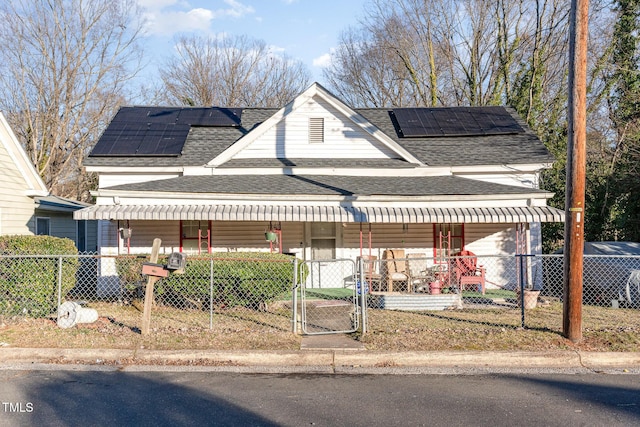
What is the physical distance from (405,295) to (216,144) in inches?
324

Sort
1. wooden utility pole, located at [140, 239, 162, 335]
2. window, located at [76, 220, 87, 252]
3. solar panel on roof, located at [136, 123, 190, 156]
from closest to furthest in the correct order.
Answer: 1. wooden utility pole, located at [140, 239, 162, 335]
2. solar panel on roof, located at [136, 123, 190, 156]
3. window, located at [76, 220, 87, 252]

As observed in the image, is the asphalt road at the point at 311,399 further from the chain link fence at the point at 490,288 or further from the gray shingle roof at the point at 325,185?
the gray shingle roof at the point at 325,185

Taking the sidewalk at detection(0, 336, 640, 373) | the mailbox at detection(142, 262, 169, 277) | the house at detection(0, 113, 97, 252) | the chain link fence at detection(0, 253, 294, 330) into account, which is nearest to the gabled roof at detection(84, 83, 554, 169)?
the house at detection(0, 113, 97, 252)

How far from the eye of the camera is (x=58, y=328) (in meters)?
8.51

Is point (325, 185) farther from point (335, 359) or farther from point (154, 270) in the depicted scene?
point (335, 359)

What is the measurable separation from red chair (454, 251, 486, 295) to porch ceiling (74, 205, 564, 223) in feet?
3.74

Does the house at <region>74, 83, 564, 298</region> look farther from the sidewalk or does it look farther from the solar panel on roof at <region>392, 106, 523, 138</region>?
the sidewalk

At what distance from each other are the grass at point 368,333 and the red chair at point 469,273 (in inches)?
86.5

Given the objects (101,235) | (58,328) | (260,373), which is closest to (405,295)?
(260,373)

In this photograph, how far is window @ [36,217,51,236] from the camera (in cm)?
1561

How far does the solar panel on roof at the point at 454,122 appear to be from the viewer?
16953 millimetres

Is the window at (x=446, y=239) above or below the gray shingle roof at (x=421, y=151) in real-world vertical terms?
below

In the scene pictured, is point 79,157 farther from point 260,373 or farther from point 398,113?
Result: point 260,373

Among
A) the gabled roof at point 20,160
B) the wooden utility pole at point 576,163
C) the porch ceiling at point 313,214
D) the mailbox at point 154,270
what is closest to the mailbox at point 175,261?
the mailbox at point 154,270
